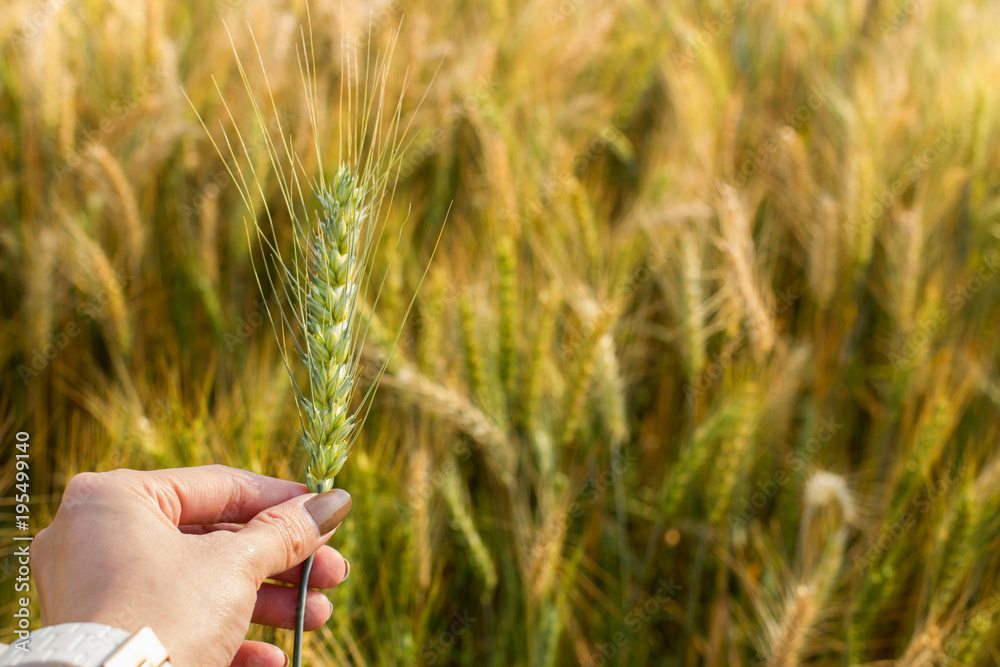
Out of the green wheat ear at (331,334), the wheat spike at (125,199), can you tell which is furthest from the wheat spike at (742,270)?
the wheat spike at (125,199)

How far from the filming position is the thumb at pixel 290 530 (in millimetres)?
814

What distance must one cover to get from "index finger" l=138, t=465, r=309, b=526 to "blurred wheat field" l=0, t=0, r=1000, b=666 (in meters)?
0.21

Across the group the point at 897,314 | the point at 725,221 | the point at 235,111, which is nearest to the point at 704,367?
the point at 725,221

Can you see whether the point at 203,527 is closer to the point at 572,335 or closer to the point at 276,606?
the point at 276,606

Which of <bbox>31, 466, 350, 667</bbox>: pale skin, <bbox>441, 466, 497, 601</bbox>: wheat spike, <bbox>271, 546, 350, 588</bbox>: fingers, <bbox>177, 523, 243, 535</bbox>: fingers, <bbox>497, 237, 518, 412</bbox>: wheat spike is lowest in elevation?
<bbox>441, 466, 497, 601</bbox>: wheat spike

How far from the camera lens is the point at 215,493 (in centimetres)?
96

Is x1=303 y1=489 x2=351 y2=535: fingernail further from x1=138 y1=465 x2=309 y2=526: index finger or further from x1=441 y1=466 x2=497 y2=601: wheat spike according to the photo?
x1=441 y1=466 x2=497 y2=601: wheat spike

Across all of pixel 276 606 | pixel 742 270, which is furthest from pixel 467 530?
pixel 742 270

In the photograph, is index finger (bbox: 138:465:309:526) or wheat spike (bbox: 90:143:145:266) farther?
wheat spike (bbox: 90:143:145:266)

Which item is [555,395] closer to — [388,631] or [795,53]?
[388,631]

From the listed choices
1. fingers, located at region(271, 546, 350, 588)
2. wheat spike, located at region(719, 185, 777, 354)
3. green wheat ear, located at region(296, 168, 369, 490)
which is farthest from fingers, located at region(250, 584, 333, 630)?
wheat spike, located at region(719, 185, 777, 354)

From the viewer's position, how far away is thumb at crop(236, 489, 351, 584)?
2.67 ft

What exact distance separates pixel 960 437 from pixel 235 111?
2.07 m

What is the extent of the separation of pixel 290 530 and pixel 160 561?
13cm
